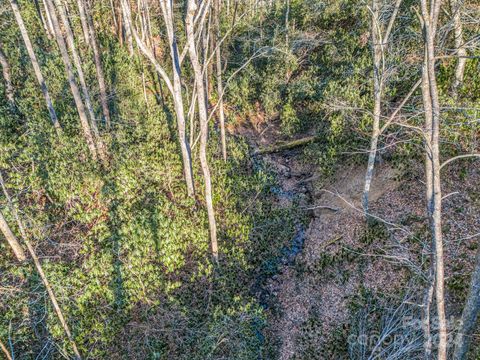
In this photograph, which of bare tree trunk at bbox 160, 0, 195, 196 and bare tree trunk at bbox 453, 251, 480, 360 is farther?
bare tree trunk at bbox 160, 0, 195, 196

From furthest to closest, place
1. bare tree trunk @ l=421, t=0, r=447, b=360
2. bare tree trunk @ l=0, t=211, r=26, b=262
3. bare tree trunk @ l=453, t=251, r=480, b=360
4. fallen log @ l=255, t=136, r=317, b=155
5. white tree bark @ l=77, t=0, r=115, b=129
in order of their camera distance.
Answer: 1. fallen log @ l=255, t=136, r=317, b=155
2. white tree bark @ l=77, t=0, r=115, b=129
3. bare tree trunk @ l=0, t=211, r=26, b=262
4. bare tree trunk @ l=453, t=251, r=480, b=360
5. bare tree trunk @ l=421, t=0, r=447, b=360

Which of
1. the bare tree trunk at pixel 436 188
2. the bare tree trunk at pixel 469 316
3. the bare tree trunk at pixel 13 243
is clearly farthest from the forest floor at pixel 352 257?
the bare tree trunk at pixel 13 243

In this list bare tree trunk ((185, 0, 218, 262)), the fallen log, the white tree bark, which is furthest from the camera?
the fallen log

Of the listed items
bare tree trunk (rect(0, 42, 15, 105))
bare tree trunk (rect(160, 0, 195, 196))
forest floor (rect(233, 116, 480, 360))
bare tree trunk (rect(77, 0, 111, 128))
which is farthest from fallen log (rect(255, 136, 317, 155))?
bare tree trunk (rect(0, 42, 15, 105))

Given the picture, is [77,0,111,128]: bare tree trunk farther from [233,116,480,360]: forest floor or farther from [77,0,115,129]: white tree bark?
[233,116,480,360]: forest floor

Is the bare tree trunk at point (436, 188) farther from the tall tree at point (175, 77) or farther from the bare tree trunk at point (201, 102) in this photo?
the tall tree at point (175, 77)

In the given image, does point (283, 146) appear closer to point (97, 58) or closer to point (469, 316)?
point (97, 58)

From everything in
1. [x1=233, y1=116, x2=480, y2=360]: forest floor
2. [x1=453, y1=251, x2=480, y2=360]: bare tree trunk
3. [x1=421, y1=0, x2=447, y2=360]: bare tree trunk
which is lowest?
[x1=233, y1=116, x2=480, y2=360]: forest floor
